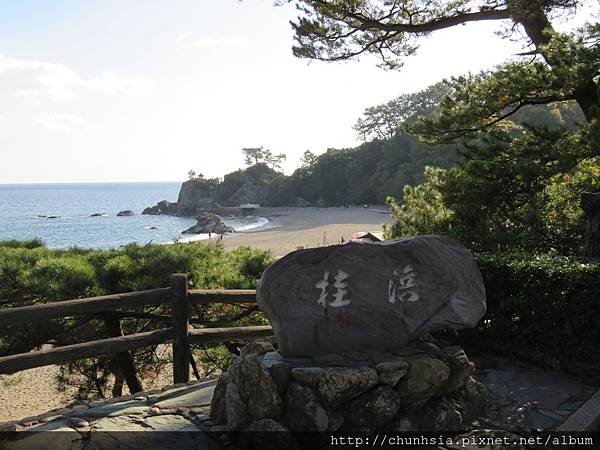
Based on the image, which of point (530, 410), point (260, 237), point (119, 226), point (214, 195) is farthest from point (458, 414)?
point (214, 195)

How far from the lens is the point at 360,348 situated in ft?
12.7

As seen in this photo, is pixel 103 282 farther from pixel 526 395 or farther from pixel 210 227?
pixel 210 227

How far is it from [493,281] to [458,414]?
1882 millimetres

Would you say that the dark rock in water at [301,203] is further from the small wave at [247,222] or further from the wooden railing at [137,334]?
the wooden railing at [137,334]

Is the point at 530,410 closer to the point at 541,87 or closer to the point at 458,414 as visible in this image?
the point at 458,414

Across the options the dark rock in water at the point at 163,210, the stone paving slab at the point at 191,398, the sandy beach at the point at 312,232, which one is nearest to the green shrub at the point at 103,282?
the stone paving slab at the point at 191,398

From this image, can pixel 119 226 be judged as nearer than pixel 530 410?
No

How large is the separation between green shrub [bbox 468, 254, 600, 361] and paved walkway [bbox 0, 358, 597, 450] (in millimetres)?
314

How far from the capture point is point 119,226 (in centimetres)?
5431

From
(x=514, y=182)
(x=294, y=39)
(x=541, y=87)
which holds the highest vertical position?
(x=294, y=39)

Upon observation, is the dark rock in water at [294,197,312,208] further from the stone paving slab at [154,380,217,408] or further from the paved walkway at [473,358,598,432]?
the stone paving slab at [154,380,217,408]

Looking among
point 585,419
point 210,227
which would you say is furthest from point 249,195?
point 585,419

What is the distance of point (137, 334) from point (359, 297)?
7.08 feet

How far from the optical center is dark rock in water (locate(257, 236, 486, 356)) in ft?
12.5
